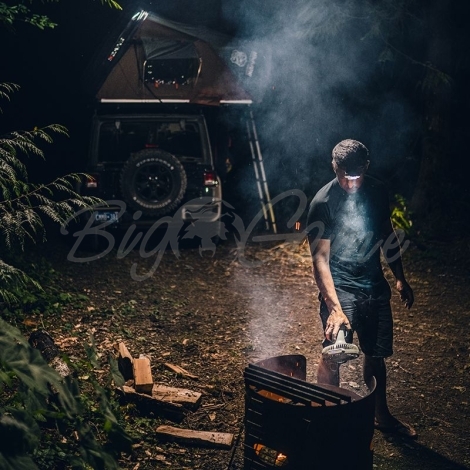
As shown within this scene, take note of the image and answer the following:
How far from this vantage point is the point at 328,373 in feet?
14.9

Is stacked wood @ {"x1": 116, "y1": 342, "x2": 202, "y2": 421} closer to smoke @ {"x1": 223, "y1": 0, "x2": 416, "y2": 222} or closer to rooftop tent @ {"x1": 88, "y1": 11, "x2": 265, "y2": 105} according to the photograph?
rooftop tent @ {"x1": 88, "y1": 11, "x2": 265, "y2": 105}

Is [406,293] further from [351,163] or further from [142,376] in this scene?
[142,376]

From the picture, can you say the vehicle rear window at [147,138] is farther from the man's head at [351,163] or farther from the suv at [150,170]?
the man's head at [351,163]

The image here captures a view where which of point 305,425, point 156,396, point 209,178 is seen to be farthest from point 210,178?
point 305,425

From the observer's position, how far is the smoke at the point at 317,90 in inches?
461

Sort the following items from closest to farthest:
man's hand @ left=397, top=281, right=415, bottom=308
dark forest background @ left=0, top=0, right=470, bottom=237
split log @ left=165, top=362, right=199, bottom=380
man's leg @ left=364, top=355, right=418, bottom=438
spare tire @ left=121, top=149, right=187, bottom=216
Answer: man's leg @ left=364, top=355, right=418, bottom=438 → man's hand @ left=397, top=281, right=415, bottom=308 → split log @ left=165, top=362, right=199, bottom=380 → spare tire @ left=121, top=149, right=187, bottom=216 → dark forest background @ left=0, top=0, right=470, bottom=237

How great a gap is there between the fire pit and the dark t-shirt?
49.0 inches

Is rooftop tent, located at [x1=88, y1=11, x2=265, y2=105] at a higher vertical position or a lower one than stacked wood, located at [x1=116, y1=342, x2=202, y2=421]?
higher

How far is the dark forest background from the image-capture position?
1087 cm

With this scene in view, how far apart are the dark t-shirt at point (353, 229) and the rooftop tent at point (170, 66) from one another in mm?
6889

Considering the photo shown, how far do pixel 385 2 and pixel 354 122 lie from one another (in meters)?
3.70

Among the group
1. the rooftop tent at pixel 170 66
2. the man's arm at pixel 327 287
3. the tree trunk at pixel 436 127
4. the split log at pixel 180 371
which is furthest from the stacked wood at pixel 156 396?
the tree trunk at pixel 436 127

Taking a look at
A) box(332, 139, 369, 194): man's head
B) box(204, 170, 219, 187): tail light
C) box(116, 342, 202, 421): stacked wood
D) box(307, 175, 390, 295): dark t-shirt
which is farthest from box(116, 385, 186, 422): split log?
box(204, 170, 219, 187): tail light

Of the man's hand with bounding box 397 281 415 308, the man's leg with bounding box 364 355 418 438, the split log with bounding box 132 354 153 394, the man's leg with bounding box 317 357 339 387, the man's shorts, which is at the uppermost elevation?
the man's hand with bounding box 397 281 415 308
